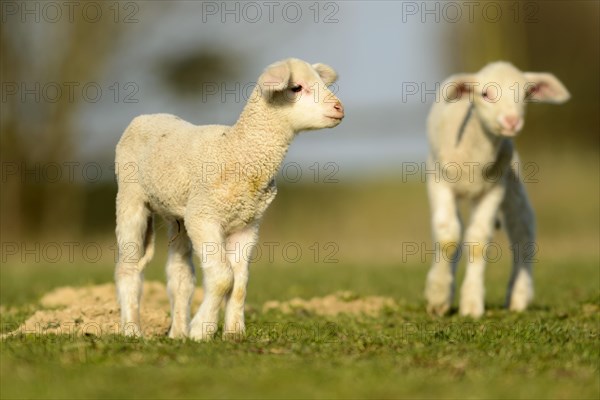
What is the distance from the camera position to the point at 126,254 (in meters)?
8.31

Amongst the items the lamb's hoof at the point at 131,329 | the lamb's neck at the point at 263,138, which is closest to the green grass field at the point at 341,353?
the lamb's hoof at the point at 131,329

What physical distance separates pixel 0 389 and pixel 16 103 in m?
20.5

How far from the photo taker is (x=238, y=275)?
7.63 metres

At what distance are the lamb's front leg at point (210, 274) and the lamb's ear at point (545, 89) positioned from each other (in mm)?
4618

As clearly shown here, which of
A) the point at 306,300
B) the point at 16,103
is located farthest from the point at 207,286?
the point at 16,103

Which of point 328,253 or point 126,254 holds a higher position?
point 126,254

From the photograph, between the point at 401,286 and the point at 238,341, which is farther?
the point at 401,286

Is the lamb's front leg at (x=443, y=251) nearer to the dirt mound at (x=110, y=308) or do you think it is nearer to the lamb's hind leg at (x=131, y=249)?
the dirt mound at (x=110, y=308)

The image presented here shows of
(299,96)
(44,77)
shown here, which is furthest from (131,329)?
(44,77)

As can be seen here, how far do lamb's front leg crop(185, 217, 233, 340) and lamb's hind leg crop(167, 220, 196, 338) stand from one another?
866mm

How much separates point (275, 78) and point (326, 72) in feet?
2.41

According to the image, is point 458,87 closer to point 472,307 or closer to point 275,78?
point 472,307

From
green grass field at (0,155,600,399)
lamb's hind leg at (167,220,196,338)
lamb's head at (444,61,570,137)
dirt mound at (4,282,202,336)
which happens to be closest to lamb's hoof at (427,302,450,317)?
green grass field at (0,155,600,399)

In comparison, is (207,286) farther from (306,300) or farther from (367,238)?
(367,238)
